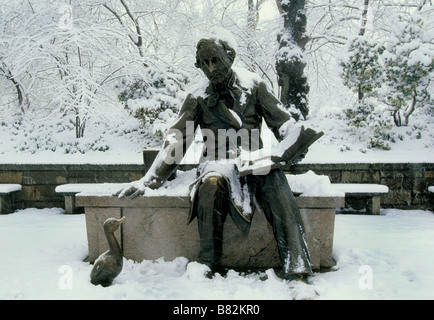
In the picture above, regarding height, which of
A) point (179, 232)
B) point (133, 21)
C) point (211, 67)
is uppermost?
point (133, 21)

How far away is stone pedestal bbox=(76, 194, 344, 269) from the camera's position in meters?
3.05

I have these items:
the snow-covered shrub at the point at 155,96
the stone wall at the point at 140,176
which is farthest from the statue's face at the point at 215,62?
the snow-covered shrub at the point at 155,96

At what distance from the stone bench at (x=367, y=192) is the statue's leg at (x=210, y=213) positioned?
9.00ft

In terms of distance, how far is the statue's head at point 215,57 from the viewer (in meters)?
2.75

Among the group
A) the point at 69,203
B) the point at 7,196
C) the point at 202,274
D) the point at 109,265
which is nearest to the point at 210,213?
the point at 202,274

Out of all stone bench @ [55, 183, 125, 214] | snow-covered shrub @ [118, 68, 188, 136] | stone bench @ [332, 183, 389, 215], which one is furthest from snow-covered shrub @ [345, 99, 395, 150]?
stone bench @ [55, 183, 125, 214]

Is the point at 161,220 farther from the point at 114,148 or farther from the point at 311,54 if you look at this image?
the point at 311,54

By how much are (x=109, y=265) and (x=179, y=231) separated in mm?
732

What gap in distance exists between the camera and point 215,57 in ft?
9.10

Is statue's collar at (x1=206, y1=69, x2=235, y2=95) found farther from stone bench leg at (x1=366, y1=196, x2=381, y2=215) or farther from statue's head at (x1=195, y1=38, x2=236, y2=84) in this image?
stone bench leg at (x1=366, y1=196, x2=381, y2=215)

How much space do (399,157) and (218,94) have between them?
4.17 metres

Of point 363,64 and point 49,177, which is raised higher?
point 363,64

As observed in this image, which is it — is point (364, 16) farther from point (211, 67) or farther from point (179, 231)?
point (179, 231)

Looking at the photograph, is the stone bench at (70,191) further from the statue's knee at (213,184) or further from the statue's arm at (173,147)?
the statue's knee at (213,184)
